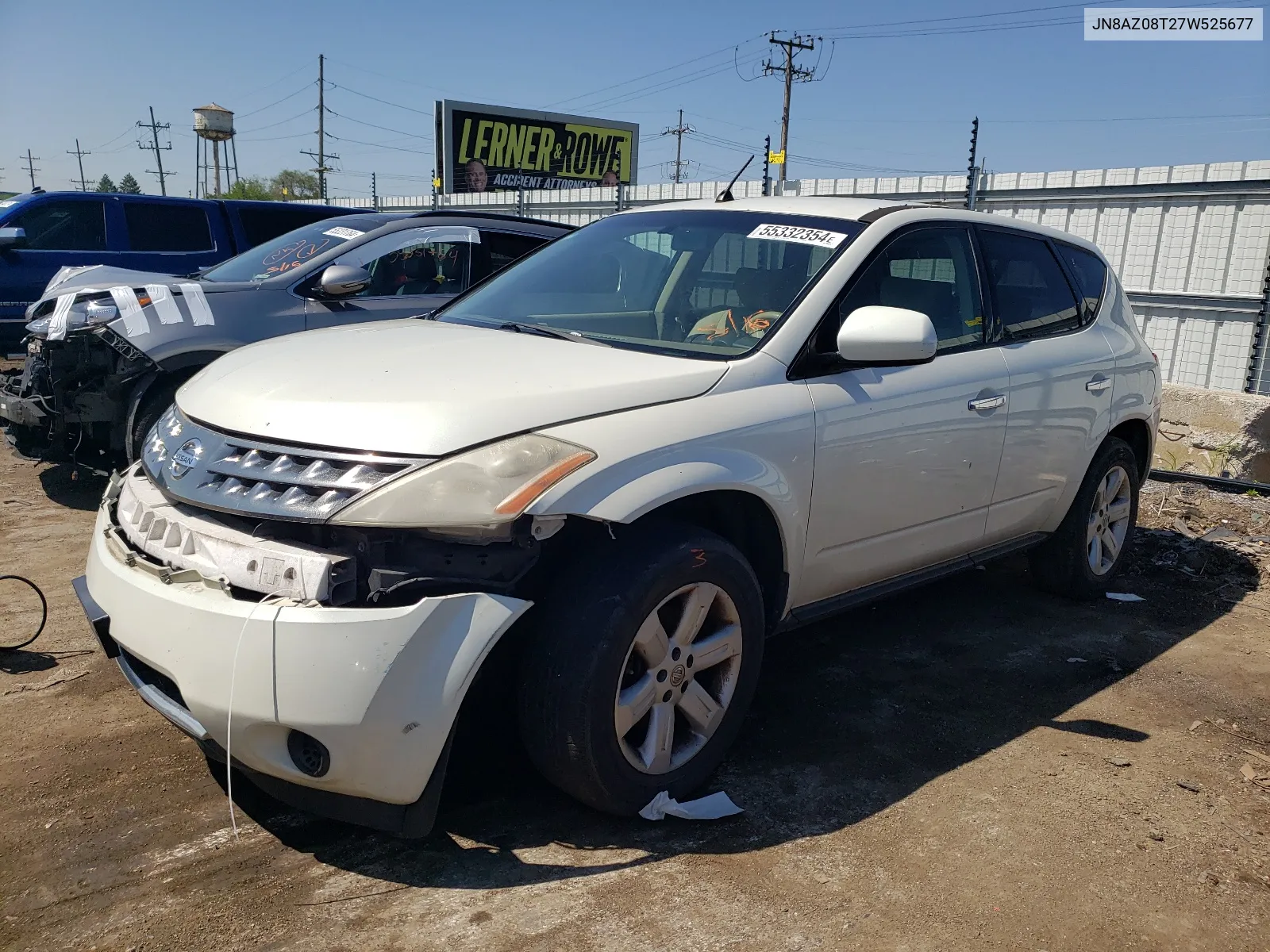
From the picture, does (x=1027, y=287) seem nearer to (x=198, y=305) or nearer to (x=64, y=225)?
(x=198, y=305)

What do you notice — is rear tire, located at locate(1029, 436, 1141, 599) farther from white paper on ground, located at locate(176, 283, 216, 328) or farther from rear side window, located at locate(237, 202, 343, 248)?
rear side window, located at locate(237, 202, 343, 248)

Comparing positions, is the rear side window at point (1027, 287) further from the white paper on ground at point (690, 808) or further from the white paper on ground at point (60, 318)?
the white paper on ground at point (60, 318)

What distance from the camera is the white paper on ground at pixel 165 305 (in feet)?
18.1

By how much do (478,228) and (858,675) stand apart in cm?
423

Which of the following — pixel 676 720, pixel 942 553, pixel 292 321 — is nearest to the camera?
pixel 676 720

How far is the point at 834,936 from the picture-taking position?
2.36 meters

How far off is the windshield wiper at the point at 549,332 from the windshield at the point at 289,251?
3.19 meters

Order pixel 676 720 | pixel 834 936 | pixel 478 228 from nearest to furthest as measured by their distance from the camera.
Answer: pixel 834 936 → pixel 676 720 → pixel 478 228

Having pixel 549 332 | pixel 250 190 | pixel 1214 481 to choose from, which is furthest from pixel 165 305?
pixel 250 190

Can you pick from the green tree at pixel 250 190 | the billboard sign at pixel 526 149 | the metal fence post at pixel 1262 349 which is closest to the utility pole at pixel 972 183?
the metal fence post at pixel 1262 349

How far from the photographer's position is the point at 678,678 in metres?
2.80

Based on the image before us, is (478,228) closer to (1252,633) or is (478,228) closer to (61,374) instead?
(61,374)

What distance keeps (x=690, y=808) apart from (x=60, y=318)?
4598 millimetres

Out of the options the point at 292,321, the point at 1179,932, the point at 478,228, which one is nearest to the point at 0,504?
the point at 292,321
